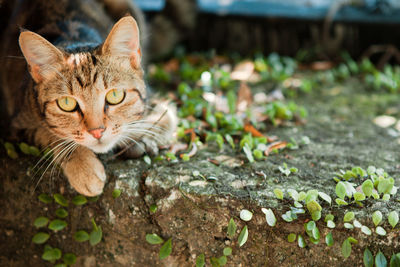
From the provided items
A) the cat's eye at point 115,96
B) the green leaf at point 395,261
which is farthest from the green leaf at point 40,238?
the green leaf at point 395,261

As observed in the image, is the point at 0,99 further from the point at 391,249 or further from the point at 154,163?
the point at 391,249

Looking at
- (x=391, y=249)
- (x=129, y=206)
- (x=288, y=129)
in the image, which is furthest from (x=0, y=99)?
(x=391, y=249)

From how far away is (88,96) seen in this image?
200 centimetres

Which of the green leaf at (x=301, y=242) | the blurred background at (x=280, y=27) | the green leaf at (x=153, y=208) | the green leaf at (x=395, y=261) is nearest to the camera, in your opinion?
the green leaf at (x=395, y=261)

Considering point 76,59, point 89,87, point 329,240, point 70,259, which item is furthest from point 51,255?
point 329,240

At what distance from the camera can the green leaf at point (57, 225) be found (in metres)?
2.16

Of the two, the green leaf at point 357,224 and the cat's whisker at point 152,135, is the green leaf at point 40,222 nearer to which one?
the cat's whisker at point 152,135

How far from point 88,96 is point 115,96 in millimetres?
147

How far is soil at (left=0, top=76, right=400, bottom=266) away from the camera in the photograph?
1.84m

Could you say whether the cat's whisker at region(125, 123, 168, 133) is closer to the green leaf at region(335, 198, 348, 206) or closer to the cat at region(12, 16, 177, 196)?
the cat at region(12, 16, 177, 196)

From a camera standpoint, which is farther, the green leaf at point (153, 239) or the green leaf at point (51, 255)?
the green leaf at point (51, 255)

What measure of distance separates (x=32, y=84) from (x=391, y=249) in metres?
2.00

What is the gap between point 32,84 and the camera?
2.26 meters

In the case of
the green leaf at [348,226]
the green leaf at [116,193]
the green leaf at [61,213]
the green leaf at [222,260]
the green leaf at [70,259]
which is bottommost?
the green leaf at [70,259]
